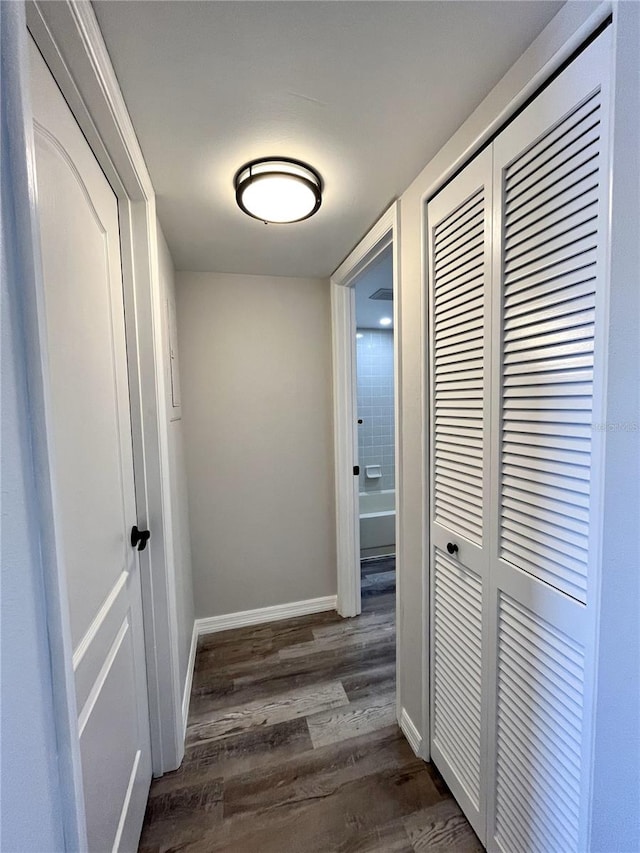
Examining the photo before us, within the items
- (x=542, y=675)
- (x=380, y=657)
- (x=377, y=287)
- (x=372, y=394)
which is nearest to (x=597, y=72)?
(x=542, y=675)

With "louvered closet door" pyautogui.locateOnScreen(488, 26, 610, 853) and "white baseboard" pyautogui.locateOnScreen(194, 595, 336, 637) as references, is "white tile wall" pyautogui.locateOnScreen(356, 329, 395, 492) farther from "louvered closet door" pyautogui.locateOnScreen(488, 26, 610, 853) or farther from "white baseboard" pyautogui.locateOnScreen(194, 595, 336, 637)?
"louvered closet door" pyautogui.locateOnScreen(488, 26, 610, 853)

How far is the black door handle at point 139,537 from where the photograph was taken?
1.18m

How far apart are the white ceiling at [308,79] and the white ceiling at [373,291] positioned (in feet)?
2.25

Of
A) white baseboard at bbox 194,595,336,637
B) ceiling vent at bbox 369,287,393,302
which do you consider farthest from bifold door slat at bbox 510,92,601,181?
white baseboard at bbox 194,595,336,637

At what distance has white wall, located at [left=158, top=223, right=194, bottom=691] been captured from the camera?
1522 millimetres

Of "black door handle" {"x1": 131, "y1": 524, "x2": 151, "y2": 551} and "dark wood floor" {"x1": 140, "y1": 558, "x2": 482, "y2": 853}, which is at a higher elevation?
"black door handle" {"x1": 131, "y1": 524, "x2": 151, "y2": 551}

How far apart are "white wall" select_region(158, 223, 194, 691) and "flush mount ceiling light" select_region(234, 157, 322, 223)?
19.0 inches

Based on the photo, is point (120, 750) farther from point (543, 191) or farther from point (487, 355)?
point (543, 191)

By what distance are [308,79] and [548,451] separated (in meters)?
1.06

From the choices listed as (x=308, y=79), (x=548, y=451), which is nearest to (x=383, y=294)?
(x=308, y=79)

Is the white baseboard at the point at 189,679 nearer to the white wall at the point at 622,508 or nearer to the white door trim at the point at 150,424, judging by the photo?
the white door trim at the point at 150,424

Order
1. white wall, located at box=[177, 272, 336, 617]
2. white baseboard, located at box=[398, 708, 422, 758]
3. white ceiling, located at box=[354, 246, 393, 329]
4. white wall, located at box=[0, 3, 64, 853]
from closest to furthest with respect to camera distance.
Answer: white wall, located at box=[0, 3, 64, 853]
white baseboard, located at box=[398, 708, 422, 758]
white wall, located at box=[177, 272, 336, 617]
white ceiling, located at box=[354, 246, 393, 329]

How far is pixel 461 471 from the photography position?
3.67 ft

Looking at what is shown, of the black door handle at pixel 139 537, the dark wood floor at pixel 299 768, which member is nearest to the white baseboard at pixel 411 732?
the dark wood floor at pixel 299 768
